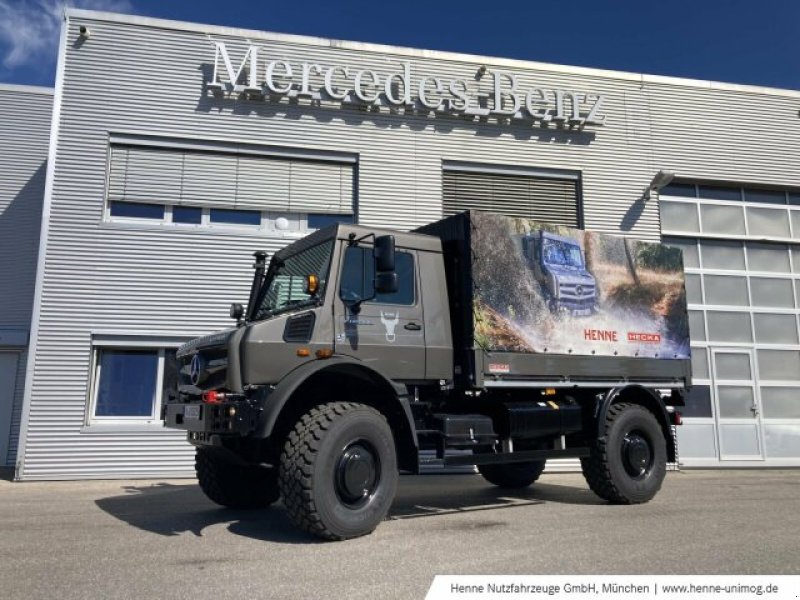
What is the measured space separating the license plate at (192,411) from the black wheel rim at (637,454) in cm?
495

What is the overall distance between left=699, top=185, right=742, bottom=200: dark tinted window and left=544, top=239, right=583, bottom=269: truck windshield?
26.5ft

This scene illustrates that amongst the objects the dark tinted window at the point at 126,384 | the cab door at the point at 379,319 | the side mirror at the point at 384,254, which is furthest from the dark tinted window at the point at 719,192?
the dark tinted window at the point at 126,384

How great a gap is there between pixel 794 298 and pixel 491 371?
35.7 ft

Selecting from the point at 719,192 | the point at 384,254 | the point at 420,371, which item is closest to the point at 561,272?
the point at 420,371

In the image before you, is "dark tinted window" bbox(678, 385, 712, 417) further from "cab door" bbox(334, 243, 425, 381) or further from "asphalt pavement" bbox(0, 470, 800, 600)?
"cab door" bbox(334, 243, 425, 381)

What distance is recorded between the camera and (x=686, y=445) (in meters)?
12.9

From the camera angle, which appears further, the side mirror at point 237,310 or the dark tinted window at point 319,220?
the dark tinted window at point 319,220

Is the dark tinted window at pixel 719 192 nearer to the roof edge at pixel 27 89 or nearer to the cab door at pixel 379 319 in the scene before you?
the cab door at pixel 379 319

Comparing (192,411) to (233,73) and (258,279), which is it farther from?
(233,73)

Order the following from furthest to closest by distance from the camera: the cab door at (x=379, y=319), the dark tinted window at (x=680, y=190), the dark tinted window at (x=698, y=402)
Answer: the dark tinted window at (x=680, y=190)
the dark tinted window at (x=698, y=402)
the cab door at (x=379, y=319)

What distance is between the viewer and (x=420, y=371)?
653 centimetres

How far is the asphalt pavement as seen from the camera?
4.30m

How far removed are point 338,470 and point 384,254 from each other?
1.97m

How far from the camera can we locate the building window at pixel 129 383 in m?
11.0
